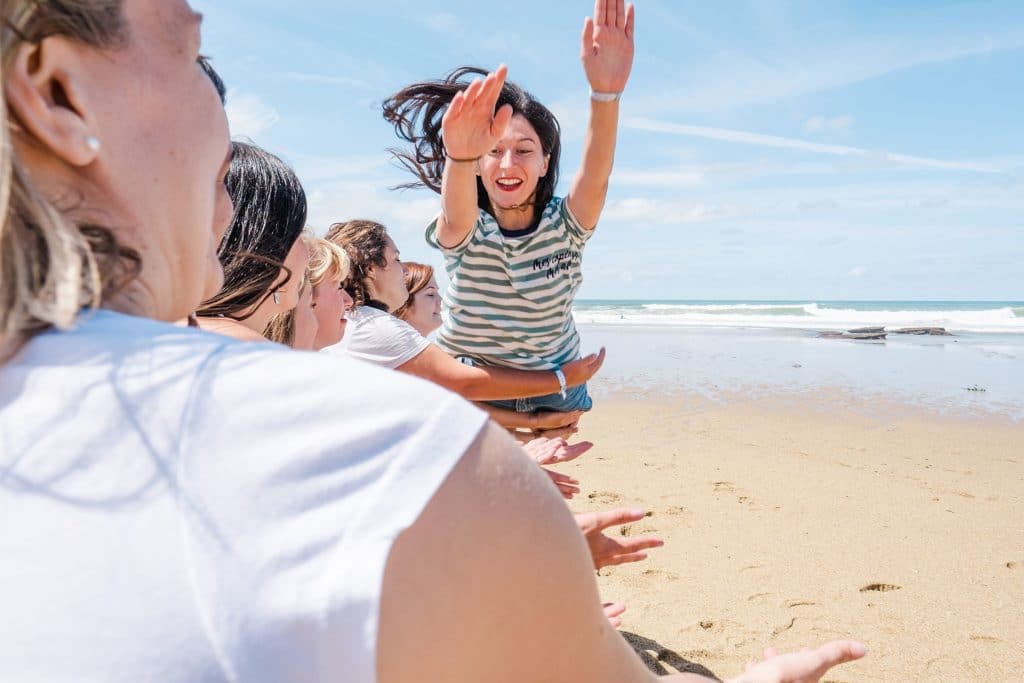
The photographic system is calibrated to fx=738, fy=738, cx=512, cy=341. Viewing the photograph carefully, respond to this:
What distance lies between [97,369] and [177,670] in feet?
0.92

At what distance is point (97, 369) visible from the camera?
0.69 m

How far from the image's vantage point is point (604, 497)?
595cm

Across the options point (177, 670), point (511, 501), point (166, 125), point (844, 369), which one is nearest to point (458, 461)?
point (511, 501)

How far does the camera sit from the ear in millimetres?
794

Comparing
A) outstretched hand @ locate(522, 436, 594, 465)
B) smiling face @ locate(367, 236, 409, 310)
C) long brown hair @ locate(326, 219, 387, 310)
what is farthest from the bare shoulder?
smiling face @ locate(367, 236, 409, 310)

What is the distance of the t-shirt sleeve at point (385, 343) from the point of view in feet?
12.1

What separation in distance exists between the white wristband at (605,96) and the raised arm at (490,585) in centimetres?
278

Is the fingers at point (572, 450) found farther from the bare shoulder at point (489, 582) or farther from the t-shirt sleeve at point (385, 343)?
the bare shoulder at point (489, 582)

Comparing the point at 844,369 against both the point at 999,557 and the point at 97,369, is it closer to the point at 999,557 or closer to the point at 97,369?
the point at 999,557

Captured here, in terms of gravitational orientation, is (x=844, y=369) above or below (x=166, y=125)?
below

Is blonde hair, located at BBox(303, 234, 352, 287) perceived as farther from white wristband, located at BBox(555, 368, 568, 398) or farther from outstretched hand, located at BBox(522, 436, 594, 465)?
outstretched hand, located at BBox(522, 436, 594, 465)

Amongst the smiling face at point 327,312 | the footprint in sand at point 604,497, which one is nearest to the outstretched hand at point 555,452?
the smiling face at point 327,312

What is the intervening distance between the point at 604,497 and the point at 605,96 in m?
3.59

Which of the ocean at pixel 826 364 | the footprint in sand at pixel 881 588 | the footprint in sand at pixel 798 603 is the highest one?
the ocean at pixel 826 364
